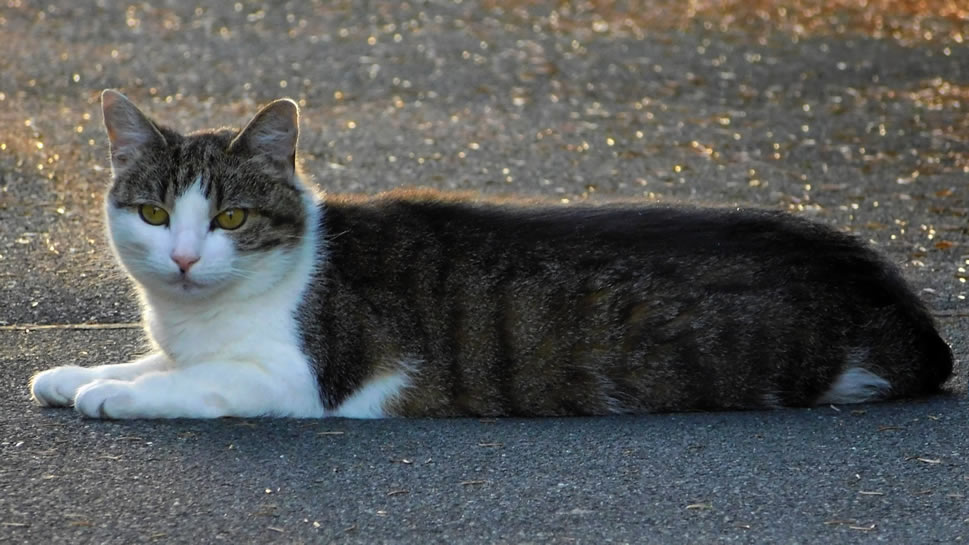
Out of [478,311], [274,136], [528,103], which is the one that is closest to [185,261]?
[274,136]

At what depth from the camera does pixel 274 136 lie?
4820 millimetres

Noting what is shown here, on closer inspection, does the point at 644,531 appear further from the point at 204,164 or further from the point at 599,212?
the point at 204,164

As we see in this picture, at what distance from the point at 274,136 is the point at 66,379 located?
1100mm

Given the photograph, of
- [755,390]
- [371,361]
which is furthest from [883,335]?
[371,361]

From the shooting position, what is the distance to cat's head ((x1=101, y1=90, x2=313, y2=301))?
4566mm

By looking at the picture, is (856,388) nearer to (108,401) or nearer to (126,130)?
(108,401)

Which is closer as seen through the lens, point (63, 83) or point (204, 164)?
point (204, 164)

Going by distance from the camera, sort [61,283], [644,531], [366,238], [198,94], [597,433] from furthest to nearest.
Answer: [198,94] → [61,283] → [366,238] → [597,433] → [644,531]

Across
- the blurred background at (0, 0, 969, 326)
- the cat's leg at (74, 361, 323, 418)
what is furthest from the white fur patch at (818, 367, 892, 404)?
the cat's leg at (74, 361, 323, 418)

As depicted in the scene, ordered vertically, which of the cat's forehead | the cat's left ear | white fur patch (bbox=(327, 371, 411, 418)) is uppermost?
the cat's left ear

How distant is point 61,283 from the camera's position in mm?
6207

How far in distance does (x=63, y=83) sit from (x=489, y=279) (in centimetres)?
701

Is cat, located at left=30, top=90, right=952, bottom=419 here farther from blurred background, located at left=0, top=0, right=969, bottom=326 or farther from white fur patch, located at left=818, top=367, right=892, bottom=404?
blurred background, located at left=0, top=0, right=969, bottom=326

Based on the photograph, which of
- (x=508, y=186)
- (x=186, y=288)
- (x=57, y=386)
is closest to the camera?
(x=186, y=288)
